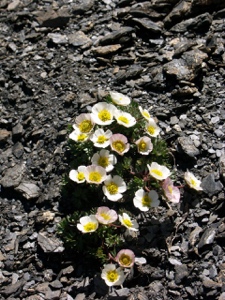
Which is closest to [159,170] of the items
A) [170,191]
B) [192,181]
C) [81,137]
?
[170,191]

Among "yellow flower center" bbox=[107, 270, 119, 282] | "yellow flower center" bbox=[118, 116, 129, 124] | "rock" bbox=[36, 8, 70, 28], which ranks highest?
"yellow flower center" bbox=[118, 116, 129, 124]

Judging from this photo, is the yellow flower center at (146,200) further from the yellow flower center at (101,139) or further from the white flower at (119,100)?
the white flower at (119,100)

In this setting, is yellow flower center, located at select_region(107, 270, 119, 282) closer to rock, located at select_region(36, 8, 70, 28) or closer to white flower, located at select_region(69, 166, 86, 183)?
white flower, located at select_region(69, 166, 86, 183)

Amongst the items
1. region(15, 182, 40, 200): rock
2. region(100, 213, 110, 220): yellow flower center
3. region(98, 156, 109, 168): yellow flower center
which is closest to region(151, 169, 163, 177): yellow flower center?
region(98, 156, 109, 168): yellow flower center

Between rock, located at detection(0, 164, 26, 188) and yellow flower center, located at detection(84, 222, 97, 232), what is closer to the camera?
yellow flower center, located at detection(84, 222, 97, 232)

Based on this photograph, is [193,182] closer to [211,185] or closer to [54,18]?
[211,185]

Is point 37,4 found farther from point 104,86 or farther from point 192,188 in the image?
point 192,188

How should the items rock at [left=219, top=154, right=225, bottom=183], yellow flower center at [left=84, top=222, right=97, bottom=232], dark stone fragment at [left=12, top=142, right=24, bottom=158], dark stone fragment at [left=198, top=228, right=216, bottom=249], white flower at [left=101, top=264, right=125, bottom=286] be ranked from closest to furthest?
white flower at [left=101, top=264, right=125, bottom=286]
yellow flower center at [left=84, top=222, right=97, bottom=232]
dark stone fragment at [left=198, top=228, right=216, bottom=249]
rock at [left=219, top=154, right=225, bottom=183]
dark stone fragment at [left=12, top=142, right=24, bottom=158]
